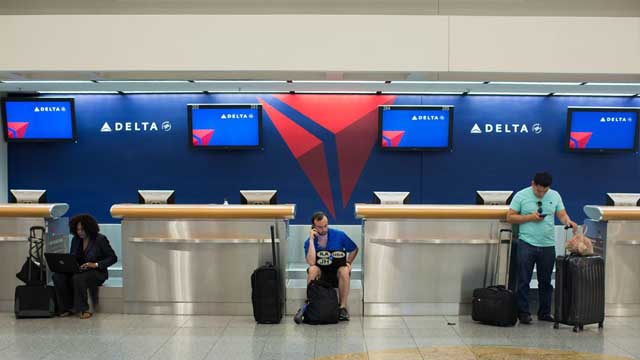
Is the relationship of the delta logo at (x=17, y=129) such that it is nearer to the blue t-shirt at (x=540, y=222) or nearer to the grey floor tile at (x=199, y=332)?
the grey floor tile at (x=199, y=332)

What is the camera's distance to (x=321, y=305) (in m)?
5.82

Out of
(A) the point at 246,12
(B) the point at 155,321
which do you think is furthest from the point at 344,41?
(B) the point at 155,321

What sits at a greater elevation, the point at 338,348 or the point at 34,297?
the point at 34,297

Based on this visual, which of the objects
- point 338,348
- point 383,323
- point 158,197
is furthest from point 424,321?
point 158,197

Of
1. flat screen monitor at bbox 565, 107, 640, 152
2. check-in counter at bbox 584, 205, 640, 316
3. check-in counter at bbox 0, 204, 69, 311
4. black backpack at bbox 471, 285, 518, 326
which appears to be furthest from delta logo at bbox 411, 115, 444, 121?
check-in counter at bbox 0, 204, 69, 311

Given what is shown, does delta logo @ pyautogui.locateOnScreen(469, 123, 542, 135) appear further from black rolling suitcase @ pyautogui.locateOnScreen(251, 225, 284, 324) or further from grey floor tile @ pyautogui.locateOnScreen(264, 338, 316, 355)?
grey floor tile @ pyautogui.locateOnScreen(264, 338, 316, 355)

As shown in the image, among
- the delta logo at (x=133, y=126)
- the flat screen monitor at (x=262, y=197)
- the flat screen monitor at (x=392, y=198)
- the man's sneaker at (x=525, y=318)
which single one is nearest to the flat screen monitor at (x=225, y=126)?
the delta logo at (x=133, y=126)

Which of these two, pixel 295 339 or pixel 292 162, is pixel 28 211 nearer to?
pixel 295 339

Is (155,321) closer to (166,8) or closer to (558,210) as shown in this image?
(166,8)

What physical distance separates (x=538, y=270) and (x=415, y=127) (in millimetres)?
3158

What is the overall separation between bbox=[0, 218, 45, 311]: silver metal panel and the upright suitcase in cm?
557

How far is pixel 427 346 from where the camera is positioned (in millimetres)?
5117

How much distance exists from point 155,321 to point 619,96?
7261mm

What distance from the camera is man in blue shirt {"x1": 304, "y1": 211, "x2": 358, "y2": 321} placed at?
607 cm
